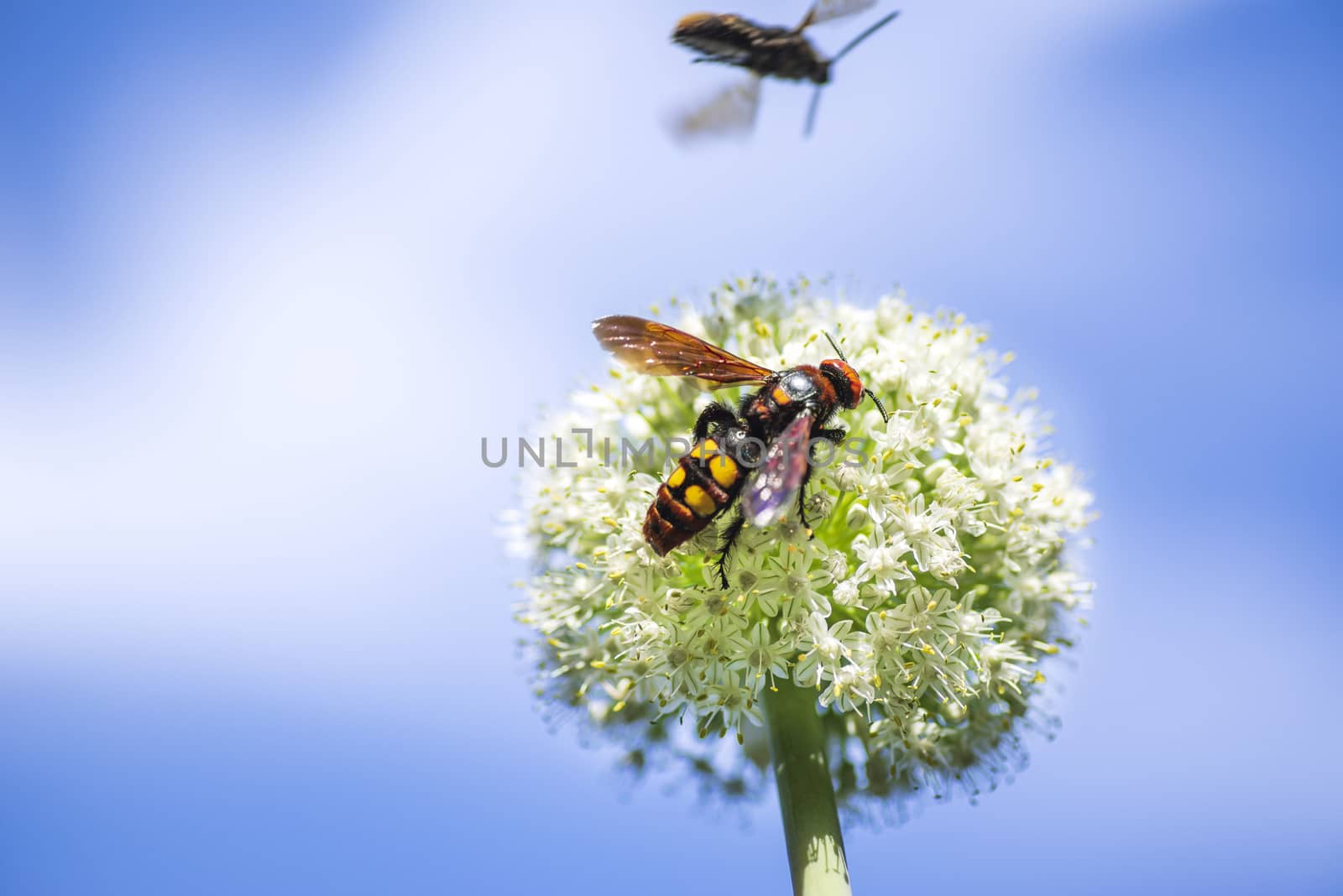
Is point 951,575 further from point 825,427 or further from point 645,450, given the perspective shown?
point 645,450

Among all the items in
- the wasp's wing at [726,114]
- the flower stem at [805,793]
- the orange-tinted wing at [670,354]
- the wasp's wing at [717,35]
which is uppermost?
the wasp's wing at [717,35]

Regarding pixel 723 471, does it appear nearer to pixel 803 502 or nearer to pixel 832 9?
pixel 803 502

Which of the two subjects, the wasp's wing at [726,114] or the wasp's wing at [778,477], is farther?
the wasp's wing at [726,114]

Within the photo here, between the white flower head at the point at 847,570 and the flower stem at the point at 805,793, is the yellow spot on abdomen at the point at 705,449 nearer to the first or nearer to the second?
the white flower head at the point at 847,570

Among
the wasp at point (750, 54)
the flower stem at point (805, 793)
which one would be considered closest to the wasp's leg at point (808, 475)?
the flower stem at point (805, 793)

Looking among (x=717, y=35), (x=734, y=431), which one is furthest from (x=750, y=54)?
(x=734, y=431)

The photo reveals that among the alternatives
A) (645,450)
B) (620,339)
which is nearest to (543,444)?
(645,450)

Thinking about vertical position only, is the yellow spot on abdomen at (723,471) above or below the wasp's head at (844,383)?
below
